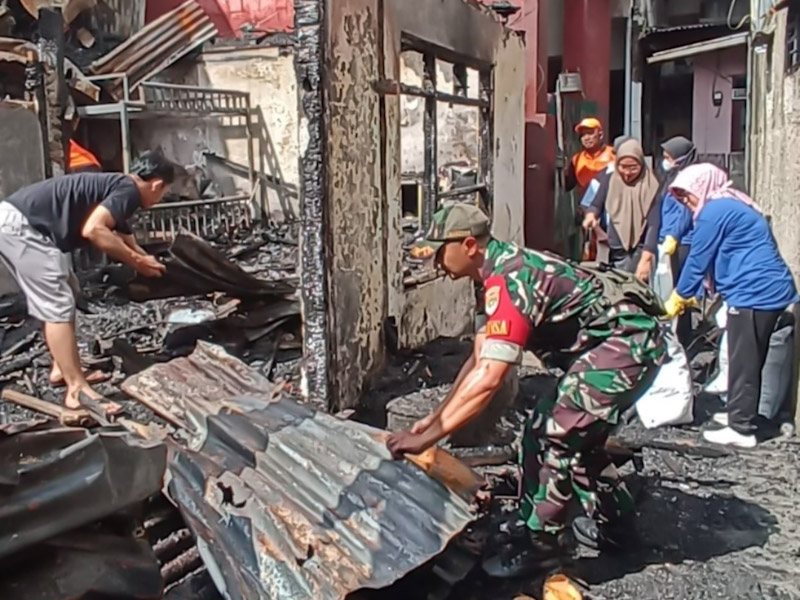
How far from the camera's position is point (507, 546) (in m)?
3.68

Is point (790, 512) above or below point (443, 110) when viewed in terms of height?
below

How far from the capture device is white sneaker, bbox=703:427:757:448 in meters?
5.24

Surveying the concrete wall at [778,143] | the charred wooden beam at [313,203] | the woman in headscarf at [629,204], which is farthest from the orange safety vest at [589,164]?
the charred wooden beam at [313,203]

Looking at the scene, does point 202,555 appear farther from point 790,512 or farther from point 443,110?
point 443,110

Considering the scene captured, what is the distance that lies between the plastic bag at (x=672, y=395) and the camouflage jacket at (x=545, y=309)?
2.02 metres

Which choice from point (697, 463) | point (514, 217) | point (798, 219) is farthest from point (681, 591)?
point (514, 217)

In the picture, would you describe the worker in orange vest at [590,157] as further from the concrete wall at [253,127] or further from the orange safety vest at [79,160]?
the concrete wall at [253,127]

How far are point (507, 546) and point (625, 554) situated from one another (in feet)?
2.06

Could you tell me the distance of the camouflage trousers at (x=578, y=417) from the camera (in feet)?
11.3

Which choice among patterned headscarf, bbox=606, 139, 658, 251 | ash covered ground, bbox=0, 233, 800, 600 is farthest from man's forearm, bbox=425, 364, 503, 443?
patterned headscarf, bbox=606, 139, 658, 251

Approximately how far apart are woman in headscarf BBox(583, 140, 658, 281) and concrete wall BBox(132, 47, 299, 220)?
7.44 m

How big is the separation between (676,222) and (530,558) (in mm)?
3767

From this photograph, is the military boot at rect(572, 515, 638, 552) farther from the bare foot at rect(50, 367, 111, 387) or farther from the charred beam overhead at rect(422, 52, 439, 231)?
the bare foot at rect(50, 367, 111, 387)

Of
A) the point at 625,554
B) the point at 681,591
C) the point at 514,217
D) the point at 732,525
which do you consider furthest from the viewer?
the point at 514,217
